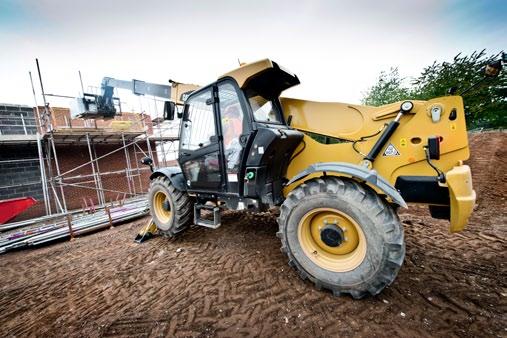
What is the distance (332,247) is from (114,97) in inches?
244

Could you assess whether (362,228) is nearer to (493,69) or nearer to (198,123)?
(493,69)

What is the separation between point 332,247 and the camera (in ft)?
7.83

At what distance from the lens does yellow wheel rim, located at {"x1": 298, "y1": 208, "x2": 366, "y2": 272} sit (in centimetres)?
226

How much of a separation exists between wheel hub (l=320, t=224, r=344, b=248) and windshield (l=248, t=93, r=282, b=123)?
5.38ft

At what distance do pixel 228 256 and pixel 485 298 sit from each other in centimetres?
283

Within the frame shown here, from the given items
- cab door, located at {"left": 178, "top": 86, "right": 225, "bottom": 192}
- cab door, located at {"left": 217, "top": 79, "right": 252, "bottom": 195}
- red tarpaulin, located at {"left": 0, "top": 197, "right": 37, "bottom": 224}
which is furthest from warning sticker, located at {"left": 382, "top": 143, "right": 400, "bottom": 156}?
red tarpaulin, located at {"left": 0, "top": 197, "right": 37, "bottom": 224}

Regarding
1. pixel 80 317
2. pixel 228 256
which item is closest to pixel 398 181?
pixel 228 256

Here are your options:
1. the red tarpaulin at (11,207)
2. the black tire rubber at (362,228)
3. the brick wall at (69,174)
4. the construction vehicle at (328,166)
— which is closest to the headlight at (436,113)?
the construction vehicle at (328,166)

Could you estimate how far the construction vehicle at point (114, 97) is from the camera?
4.21m

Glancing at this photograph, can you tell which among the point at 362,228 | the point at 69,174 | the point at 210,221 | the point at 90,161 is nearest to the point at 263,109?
the point at 210,221

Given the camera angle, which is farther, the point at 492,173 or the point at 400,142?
the point at 492,173

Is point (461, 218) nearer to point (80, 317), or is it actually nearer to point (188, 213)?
point (188, 213)

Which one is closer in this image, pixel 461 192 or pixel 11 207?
pixel 461 192

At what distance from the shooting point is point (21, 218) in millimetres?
8789
